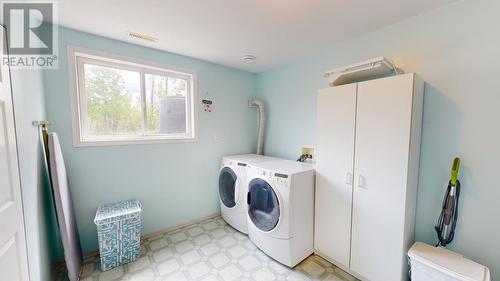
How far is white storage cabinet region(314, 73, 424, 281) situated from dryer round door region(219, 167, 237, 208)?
1097 mm

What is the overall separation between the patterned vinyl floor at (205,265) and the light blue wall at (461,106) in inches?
40.5

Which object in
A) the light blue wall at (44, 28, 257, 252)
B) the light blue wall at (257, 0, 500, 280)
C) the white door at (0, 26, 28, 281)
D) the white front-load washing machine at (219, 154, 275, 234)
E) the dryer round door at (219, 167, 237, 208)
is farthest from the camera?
the dryer round door at (219, 167, 237, 208)

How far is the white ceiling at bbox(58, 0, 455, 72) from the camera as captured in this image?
1.42m

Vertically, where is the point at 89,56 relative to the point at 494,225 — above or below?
above

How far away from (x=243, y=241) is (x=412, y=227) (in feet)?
5.63

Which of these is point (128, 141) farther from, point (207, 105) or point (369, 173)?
point (369, 173)

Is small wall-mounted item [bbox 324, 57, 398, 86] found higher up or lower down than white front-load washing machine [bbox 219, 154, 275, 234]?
higher up

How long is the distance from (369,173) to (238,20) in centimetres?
175

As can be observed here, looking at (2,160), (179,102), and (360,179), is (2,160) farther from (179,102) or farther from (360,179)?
(360,179)

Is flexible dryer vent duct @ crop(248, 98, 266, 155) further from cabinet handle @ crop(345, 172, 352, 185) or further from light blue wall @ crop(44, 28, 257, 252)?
cabinet handle @ crop(345, 172, 352, 185)

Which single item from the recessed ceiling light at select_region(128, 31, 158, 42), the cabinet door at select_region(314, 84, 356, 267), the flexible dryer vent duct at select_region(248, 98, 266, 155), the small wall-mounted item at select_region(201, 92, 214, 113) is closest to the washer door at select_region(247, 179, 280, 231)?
the cabinet door at select_region(314, 84, 356, 267)

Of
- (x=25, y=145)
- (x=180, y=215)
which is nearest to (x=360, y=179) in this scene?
(x=180, y=215)

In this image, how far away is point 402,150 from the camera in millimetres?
1400

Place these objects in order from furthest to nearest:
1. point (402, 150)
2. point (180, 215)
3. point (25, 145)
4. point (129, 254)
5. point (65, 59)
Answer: point (180, 215)
point (129, 254)
point (65, 59)
point (402, 150)
point (25, 145)
